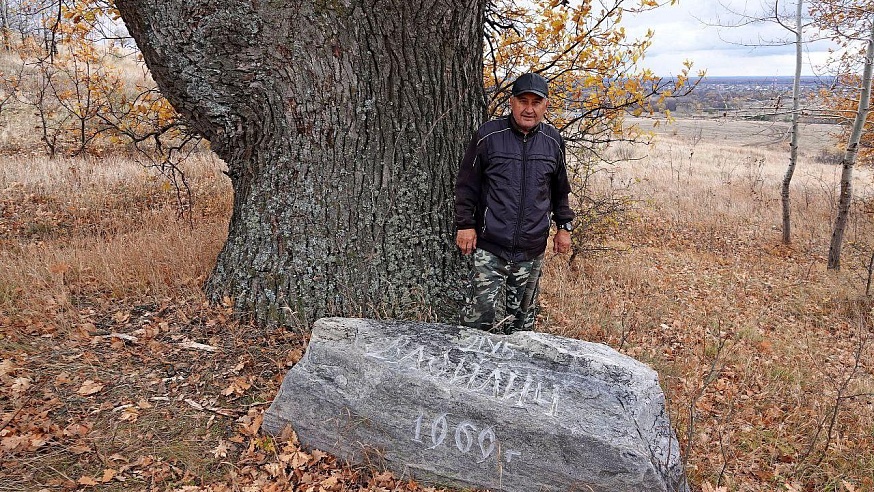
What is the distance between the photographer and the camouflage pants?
372cm

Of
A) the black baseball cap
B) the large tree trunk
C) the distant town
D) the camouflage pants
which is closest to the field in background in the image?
the large tree trunk

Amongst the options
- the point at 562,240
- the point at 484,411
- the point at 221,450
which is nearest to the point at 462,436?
the point at 484,411

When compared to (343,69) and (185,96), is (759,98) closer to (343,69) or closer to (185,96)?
(343,69)

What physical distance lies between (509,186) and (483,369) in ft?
3.99

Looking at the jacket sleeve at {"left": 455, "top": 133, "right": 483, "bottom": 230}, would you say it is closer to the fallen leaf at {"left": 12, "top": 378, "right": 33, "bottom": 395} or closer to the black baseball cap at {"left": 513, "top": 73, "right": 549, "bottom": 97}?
the black baseball cap at {"left": 513, "top": 73, "right": 549, "bottom": 97}

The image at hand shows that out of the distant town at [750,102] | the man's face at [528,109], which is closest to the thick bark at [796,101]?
the distant town at [750,102]

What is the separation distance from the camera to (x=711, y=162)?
73.1ft

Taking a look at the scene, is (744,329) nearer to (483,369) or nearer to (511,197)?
(511,197)

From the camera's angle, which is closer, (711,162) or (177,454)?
(177,454)

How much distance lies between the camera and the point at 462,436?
282 cm

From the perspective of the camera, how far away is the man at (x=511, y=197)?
3471mm

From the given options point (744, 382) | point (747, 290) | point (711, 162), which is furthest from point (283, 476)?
point (711, 162)

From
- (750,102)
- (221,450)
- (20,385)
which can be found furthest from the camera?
(750,102)

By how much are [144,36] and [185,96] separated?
473 millimetres
